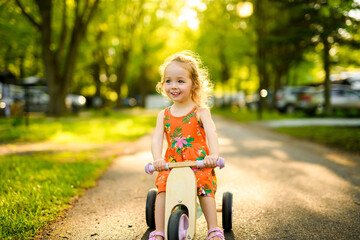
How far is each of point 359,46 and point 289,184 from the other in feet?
46.8

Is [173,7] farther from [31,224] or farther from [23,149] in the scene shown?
[31,224]

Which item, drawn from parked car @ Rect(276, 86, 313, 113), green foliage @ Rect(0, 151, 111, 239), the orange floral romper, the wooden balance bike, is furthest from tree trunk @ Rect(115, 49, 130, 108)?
the wooden balance bike

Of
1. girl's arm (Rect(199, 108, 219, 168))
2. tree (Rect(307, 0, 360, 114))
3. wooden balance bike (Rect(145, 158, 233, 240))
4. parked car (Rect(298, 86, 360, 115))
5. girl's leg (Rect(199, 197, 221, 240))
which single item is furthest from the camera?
parked car (Rect(298, 86, 360, 115))

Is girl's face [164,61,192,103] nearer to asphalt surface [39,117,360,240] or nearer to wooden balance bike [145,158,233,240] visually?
wooden balance bike [145,158,233,240]

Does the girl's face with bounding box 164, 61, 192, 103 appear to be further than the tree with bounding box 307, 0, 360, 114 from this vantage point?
No

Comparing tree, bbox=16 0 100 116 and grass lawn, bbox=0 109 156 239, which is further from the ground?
tree, bbox=16 0 100 116

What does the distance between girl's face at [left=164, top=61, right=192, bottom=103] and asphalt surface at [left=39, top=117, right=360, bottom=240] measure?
4.29ft

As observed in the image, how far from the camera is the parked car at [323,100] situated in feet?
65.6

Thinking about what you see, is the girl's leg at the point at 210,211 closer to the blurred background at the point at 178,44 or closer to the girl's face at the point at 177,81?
the girl's face at the point at 177,81

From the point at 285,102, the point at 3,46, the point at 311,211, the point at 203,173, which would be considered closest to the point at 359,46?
the point at 285,102

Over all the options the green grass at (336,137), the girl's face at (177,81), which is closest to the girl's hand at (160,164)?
the girl's face at (177,81)

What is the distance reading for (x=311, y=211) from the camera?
3.73 m

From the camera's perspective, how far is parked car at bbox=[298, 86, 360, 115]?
787 inches

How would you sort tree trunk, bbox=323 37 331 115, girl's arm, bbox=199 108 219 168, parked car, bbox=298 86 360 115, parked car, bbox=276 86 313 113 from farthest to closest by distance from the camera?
parked car, bbox=276 86 313 113 → parked car, bbox=298 86 360 115 → tree trunk, bbox=323 37 331 115 → girl's arm, bbox=199 108 219 168
